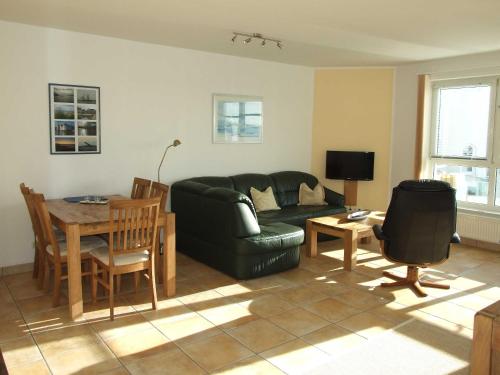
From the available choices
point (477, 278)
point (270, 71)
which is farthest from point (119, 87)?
point (477, 278)

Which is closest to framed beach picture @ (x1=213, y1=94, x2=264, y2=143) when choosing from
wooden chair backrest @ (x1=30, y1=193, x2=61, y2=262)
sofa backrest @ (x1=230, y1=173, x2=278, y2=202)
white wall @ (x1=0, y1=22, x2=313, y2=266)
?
white wall @ (x1=0, y1=22, x2=313, y2=266)

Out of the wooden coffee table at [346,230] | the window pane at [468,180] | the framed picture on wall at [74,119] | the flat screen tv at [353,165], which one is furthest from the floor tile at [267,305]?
the window pane at [468,180]

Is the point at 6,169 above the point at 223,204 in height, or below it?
above

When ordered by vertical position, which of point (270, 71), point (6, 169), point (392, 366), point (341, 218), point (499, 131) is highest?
point (270, 71)

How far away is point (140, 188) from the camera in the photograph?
4891 mm

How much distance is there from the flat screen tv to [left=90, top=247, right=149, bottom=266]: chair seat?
3.78 metres

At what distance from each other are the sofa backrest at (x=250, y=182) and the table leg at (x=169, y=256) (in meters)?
2.01

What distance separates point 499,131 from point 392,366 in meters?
4.14

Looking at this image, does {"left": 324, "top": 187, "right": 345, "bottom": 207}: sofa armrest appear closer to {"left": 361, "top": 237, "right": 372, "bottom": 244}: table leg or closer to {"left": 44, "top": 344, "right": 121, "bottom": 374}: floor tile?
{"left": 361, "top": 237, "right": 372, "bottom": 244}: table leg

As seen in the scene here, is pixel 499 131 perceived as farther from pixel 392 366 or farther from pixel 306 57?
pixel 392 366

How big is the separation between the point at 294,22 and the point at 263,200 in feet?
7.95

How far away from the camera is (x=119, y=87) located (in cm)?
515

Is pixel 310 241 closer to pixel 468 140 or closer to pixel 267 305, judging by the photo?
pixel 267 305

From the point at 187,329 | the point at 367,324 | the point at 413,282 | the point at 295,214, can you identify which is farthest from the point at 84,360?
the point at 295,214
